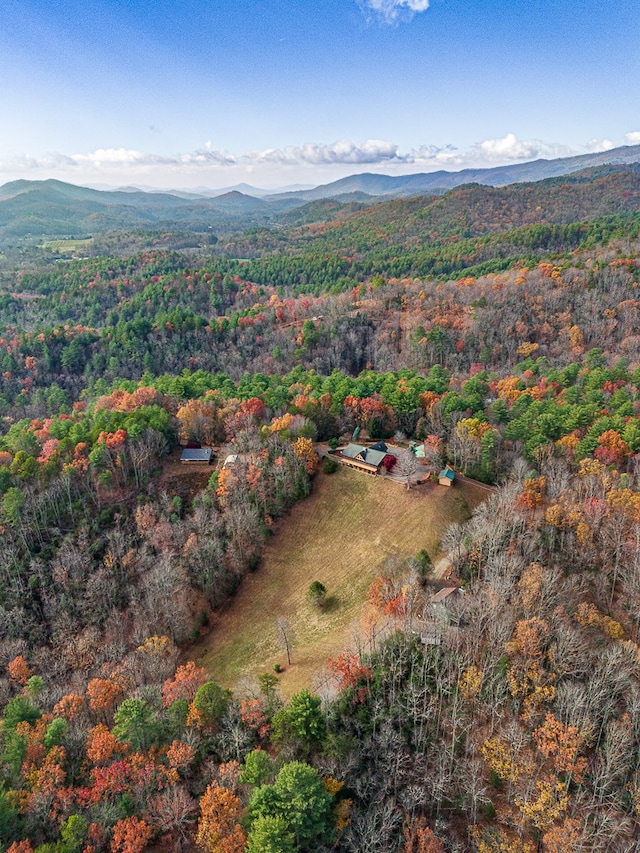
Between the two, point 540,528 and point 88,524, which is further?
point 88,524

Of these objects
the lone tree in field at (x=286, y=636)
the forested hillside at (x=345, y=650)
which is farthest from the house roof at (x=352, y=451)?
the lone tree in field at (x=286, y=636)

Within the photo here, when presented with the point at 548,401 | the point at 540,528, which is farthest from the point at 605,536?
the point at 548,401

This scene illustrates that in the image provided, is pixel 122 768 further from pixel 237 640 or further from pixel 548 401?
pixel 548 401

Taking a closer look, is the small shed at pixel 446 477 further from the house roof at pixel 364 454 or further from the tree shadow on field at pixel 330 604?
the tree shadow on field at pixel 330 604

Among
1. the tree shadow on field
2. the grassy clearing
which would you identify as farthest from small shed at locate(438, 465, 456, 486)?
the tree shadow on field

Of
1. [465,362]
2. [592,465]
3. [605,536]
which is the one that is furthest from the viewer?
[465,362]

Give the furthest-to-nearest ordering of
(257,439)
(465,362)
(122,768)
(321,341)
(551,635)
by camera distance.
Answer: (321,341) < (465,362) < (257,439) < (551,635) < (122,768)

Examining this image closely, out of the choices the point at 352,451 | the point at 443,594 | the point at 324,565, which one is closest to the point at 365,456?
the point at 352,451
